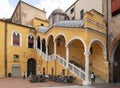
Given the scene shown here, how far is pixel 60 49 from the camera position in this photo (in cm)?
3481

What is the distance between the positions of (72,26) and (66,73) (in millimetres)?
5263

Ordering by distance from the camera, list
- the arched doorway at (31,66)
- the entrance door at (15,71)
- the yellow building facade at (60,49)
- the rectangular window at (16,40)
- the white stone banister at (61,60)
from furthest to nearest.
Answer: the arched doorway at (31,66), the rectangular window at (16,40), the entrance door at (15,71), the white stone banister at (61,60), the yellow building facade at (60,49)

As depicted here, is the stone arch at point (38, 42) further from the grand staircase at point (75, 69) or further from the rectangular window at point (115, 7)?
the rectangular window at point (115, 7)

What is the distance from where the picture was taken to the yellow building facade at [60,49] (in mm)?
27406

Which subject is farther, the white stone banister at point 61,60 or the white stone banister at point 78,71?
the white stone banister at point 61,60

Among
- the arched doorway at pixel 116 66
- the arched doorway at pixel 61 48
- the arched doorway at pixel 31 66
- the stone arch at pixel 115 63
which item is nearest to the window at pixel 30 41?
the arched doorway at pixel 31 66

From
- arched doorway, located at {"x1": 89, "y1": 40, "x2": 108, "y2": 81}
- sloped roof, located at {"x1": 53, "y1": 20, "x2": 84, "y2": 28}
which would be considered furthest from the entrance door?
arched doorway, located at {"x1": 89, "y1": 40, "x2": 108, "y2": 81}

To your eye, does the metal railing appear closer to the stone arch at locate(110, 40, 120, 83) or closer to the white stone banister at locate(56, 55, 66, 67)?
the white stone banister at locate(56, 55, 66, 67)

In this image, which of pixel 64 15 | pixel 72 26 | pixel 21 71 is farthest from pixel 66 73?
pixel 64 15

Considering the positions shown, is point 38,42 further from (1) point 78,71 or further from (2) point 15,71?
(1) point 78,71

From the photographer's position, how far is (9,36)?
3372 cm

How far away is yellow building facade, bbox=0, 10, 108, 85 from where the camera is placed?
89.9ft

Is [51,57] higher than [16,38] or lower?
lower

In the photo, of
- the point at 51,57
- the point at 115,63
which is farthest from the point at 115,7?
the point at 51,57
